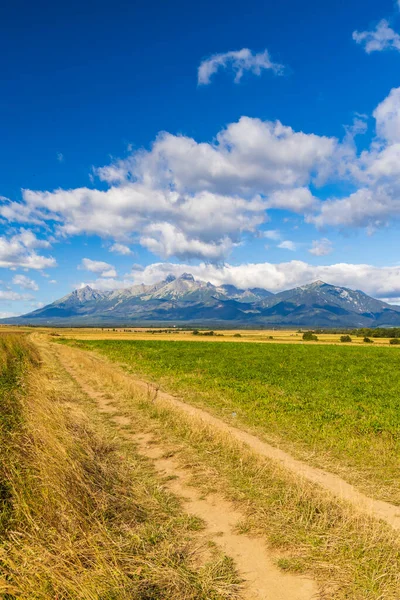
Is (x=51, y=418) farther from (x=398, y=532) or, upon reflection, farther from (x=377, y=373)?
(x=377, y=373)

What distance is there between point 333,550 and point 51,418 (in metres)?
8.36

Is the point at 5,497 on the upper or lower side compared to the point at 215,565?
upper

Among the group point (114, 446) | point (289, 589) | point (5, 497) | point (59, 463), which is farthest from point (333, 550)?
point (114, 446)

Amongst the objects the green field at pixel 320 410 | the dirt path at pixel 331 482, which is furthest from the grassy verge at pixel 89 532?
the green field at pixel 320 410

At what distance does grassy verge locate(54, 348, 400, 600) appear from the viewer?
5.62 m

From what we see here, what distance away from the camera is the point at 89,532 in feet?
19.9

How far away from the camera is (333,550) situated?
6.24 metres

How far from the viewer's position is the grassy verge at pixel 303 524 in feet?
18.4

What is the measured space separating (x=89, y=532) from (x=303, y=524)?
4246mm

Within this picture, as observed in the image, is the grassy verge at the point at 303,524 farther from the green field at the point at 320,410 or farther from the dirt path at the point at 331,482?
the green field at the point at 320,410

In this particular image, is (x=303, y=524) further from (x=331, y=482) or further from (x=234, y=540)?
(x=331, y=482)

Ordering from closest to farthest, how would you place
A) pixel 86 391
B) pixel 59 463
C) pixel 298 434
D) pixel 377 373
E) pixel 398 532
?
1. pixel 398 532
2. pixel 59 463
3. pixel 298 434
4. pixel 86 391
5. pixel 377 373

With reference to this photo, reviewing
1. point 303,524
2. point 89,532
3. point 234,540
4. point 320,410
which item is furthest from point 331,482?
point 320,410

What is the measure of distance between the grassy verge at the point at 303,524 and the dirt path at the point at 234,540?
0.23 m
